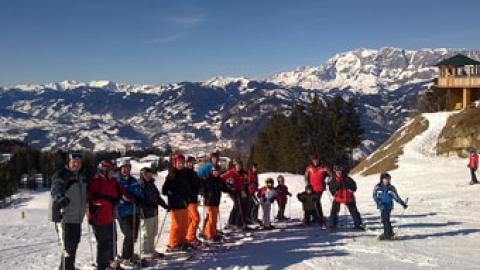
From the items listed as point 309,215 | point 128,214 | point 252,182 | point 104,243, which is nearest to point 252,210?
point 252,182

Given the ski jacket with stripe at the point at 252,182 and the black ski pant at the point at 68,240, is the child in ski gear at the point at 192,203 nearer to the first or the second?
the black ski pant at the point at 68,240

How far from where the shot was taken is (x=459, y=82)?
6016 centimetres

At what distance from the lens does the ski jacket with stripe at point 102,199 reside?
980cm

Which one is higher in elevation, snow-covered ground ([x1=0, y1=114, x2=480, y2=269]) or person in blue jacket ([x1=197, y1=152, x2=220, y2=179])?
person in blue jacket ([x1=197, y1=152, x2=220, y2=179])

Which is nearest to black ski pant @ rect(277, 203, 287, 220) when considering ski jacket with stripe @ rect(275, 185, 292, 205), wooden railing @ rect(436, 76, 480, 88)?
ski jacket with stripe @ rect(275, 185, 292, 205)

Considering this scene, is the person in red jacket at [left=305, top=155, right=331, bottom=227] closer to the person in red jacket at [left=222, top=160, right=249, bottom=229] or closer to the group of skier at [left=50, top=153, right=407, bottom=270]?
the group of skier at [left=50, top=153, right=407, bottom=270]

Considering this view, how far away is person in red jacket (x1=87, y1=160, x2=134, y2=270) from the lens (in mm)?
9812

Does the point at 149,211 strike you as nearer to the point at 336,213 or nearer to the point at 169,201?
the point at 169,201

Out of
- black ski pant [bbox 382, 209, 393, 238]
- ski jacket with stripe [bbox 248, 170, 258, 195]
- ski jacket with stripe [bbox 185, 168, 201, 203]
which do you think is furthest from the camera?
ski jacket with stripe [bbox 248, 170, 258, 195]

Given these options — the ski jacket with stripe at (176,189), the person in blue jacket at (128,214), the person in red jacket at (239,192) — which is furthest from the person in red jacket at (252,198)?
the person in blue jacket at (128,214)

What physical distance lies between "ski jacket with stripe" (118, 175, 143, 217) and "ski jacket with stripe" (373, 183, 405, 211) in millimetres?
6832

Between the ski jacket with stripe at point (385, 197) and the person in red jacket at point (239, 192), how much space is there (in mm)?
4854

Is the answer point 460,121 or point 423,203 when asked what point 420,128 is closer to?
point 460,121

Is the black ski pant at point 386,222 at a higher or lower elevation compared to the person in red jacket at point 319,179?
lower
